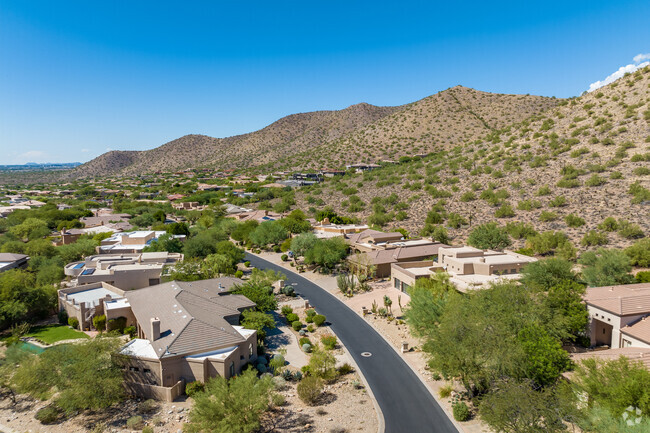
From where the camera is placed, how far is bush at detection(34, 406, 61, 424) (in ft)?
75.7

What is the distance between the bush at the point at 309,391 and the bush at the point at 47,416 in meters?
15.1

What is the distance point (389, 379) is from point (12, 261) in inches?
1974

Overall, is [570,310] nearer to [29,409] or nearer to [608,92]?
[29,409]

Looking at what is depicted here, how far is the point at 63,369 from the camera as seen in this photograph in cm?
2400

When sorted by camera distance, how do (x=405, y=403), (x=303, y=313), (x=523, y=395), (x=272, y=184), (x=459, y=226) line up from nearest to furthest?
(x=523, y=395) → (x=405, y=403) → (x=303, y=313) → (x=459, y=226) → (x=272, y=184)

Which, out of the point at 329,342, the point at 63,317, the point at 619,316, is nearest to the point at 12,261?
A: the point at 63,317

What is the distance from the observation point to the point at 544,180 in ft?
211

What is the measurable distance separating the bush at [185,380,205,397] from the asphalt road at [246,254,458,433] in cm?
1131

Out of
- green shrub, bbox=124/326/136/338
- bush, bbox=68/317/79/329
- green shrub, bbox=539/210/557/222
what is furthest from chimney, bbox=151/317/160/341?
green shrub, bbox=539/210/557/222

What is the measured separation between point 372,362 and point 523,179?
2111 inches

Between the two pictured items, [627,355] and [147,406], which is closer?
→ [627,355]

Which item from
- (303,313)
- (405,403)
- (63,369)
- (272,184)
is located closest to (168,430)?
(63,369)

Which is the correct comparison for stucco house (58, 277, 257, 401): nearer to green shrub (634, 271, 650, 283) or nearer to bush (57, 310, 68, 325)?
bush (57, 310, 68, 325)

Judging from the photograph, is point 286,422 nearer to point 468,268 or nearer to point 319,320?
point 319,320
